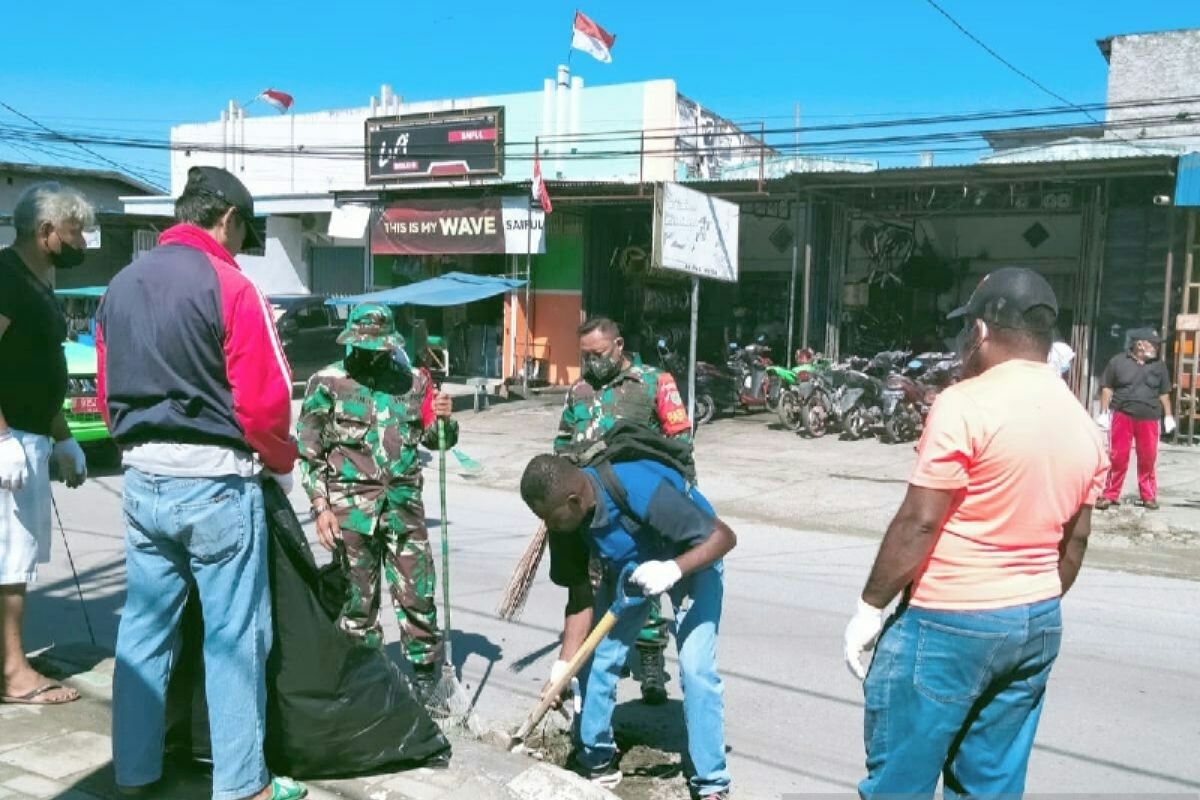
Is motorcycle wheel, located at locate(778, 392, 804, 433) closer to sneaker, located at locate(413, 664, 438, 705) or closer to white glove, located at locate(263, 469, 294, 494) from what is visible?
sneaker, located at locate(413, 664, 438, 705)

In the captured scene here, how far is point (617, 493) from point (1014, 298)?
147 centimetres

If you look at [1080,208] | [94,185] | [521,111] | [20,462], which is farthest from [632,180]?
[94,185]

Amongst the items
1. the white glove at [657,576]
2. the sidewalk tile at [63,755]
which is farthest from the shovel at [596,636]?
the sidewalk tile at [63,755]

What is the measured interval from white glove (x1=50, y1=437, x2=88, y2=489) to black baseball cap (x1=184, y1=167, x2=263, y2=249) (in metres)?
1.68

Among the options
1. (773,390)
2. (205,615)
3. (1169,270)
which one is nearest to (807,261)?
(773,390)

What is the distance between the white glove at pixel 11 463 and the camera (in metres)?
3.72

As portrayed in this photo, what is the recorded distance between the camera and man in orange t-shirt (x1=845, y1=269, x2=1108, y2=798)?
2582 millimetres

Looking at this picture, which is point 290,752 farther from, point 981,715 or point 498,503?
point 498,503

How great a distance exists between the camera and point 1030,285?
2.72 meters

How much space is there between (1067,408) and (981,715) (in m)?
0.83

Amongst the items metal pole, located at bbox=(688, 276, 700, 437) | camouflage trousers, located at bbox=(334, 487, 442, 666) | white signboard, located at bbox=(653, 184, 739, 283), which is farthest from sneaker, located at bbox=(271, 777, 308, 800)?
white signboard, located at bbox=(653, 184, 739, 283)

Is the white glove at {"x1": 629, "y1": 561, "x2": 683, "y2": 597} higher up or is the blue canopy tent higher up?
the blue canopy tent

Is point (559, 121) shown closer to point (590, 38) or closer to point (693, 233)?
point (590, 38)

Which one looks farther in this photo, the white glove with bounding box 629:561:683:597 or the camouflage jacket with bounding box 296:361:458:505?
the camouflage jacket with bounding box 296:361:458:505
